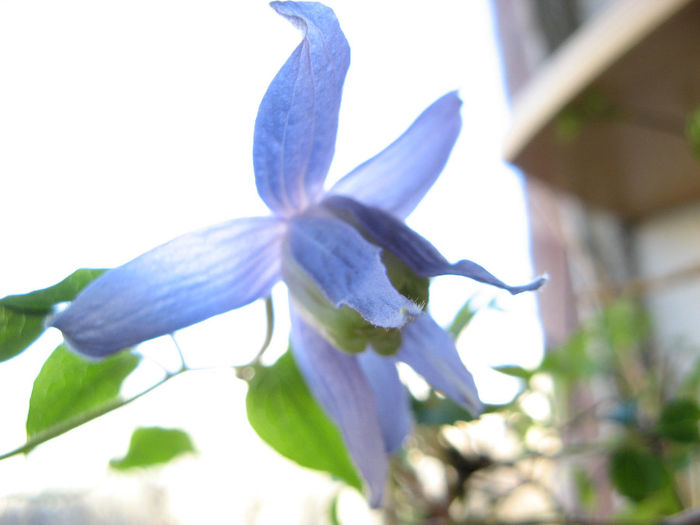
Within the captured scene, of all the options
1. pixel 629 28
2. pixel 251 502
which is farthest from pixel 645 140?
pixel 251 502

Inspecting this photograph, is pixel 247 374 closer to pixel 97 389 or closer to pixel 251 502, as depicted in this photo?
pixel 97 389

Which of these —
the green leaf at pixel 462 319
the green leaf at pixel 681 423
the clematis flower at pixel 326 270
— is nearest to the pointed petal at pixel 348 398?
the clematis flower at pixel 326 270

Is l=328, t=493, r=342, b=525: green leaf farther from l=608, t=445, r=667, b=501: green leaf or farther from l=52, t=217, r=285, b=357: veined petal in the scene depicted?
l=52, t=217, r=285, b=357: veined petal

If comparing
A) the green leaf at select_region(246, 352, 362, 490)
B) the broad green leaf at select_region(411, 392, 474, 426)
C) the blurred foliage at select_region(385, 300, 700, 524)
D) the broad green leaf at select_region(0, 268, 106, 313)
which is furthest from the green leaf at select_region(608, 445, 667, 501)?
the broad green leaf at select_region(0, 268, 106, 313)

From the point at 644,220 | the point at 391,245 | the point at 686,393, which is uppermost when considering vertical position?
the point at 391,245

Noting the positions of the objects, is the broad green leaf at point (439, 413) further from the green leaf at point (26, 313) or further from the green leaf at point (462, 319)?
the green leaf at point (26, 313)
